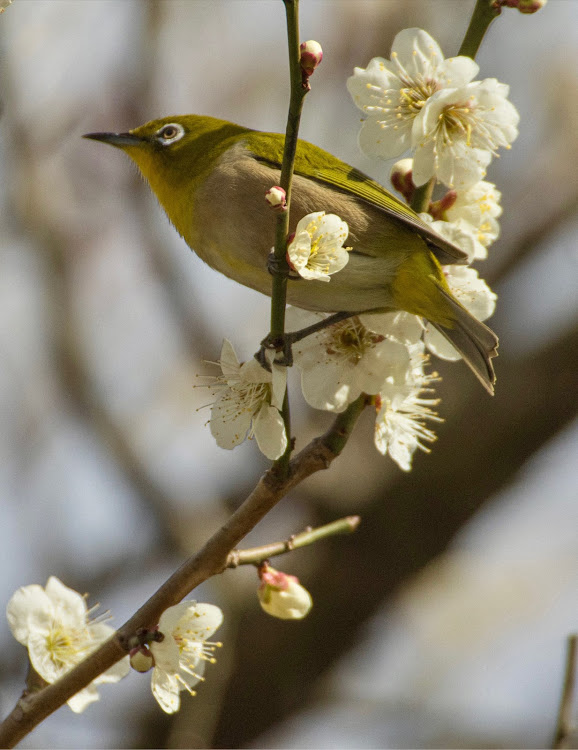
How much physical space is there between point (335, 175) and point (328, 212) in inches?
7.5

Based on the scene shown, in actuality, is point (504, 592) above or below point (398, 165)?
below

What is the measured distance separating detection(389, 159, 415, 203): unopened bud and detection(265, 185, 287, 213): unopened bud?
1.00 metres

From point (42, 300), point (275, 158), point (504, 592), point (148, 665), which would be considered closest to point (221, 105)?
point (42, 300)

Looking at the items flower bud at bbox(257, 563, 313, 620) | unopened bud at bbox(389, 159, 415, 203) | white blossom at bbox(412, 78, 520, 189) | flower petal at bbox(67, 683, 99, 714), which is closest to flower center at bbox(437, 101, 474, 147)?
white blossom at bbox(412, 78, 520, 189)

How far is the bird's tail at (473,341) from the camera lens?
2852 mm

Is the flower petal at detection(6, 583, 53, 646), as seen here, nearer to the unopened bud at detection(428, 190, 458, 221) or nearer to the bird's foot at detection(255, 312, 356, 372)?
the bird's foot at detection(255, 312, 356, 372)

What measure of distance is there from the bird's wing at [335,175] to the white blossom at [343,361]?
400 millimetres

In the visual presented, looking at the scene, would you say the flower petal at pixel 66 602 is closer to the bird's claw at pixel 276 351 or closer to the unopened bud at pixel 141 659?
the unopened bud at pixel 141 659

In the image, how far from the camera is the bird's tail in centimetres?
→ 285

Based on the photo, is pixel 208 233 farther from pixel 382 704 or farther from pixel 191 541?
pixel 382 704

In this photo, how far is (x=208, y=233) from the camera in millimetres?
3301

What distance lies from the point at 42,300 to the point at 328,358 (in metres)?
4.15

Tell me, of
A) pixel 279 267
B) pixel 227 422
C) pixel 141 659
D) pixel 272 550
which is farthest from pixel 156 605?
pixel 279 267

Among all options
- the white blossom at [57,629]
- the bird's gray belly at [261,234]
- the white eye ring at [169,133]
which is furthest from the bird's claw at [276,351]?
the white eye ring at [169,133]
